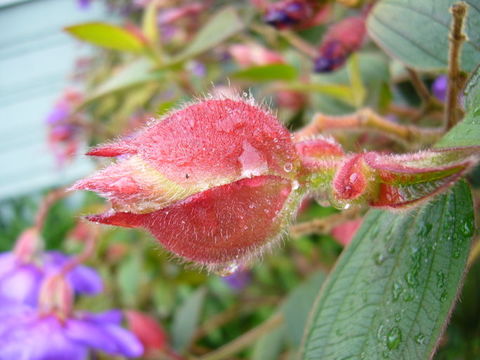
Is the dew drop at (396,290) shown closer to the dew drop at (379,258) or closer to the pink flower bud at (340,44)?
the dew drop at (379,258)

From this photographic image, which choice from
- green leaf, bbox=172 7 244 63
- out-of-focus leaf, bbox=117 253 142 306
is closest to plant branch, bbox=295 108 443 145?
green leaf, bbox=172 7 244 63

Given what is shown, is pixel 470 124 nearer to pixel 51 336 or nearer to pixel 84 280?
pixel 51 336

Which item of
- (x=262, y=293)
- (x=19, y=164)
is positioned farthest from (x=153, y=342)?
(x=19, y=164)

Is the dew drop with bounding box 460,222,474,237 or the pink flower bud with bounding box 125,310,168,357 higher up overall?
the dew drop with bounding box 460,222,474,237

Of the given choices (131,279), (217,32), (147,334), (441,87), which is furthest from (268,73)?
(131,279)

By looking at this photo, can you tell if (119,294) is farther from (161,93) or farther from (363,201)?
(363,201)

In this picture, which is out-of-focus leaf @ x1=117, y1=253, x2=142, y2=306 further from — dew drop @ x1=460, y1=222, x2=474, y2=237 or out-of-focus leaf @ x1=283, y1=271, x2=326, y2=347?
dew drop @ x1=460, y1=222, x2=474, y2=237
